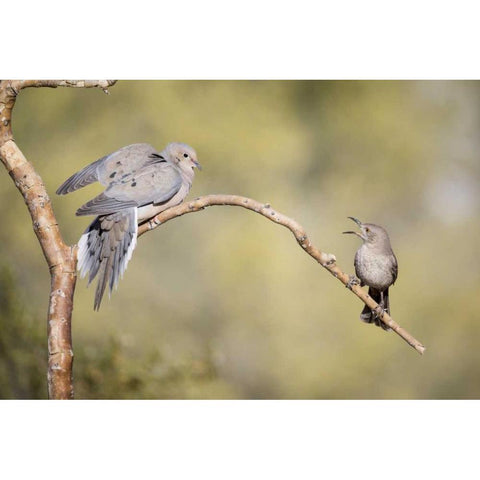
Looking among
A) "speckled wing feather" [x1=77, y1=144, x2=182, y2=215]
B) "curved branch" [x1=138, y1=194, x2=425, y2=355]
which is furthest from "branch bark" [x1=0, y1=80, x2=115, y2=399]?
"curved branch" [x1=138, y1=194, x2=425, y2=355]

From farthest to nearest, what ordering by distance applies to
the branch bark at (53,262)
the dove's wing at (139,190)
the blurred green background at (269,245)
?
the blurred green background at (269,245) → the branch bark at (53,262) → the dove's wing at (139,190)

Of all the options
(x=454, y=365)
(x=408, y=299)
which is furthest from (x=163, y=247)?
(x=454, y=365)

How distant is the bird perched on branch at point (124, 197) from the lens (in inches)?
135

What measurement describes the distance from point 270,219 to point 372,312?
0.69m

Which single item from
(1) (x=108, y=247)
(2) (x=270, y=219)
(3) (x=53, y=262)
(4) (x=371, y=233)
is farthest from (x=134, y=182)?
(4) (x=371, y=233)

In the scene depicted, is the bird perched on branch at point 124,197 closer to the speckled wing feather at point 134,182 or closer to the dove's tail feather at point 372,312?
the speckled wing feather at point 134,182

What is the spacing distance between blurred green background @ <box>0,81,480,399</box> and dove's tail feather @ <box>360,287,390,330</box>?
35mm

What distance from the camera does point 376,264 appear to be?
354 cm

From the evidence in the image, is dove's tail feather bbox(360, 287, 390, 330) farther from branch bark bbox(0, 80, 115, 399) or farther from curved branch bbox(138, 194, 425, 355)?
branch bark bbox(0, 80, 115, 399)

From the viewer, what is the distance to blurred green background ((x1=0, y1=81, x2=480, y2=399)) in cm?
363

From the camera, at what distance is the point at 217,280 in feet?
12.1

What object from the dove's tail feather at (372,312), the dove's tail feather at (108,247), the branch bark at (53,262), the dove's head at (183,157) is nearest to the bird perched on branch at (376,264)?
the dove's tail feather at (372,312)

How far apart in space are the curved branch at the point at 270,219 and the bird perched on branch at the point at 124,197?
48 mm

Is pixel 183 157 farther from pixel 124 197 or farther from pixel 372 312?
pixel 372 312
